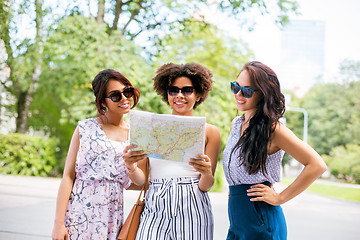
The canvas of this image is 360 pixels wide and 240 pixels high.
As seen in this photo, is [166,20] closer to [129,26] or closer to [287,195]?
[129,26]

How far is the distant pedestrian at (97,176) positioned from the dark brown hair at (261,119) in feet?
2.35

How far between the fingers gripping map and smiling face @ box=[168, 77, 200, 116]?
1.27 ft

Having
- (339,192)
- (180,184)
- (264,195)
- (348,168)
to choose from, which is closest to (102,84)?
(180,184)

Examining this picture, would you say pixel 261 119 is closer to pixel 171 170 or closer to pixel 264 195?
pixel 264 195

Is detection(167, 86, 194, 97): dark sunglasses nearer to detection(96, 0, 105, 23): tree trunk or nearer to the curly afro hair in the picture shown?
the curly afro hair

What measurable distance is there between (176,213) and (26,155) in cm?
1333

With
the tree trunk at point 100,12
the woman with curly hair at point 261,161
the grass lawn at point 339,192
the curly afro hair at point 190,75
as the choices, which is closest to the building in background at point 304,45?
the grass lawn at point 339,192

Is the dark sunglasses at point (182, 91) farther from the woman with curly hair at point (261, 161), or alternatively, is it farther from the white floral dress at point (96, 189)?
the white floral dress at point (96, 189)

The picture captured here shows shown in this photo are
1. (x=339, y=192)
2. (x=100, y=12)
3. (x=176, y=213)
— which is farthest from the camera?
(x=339, y=192)

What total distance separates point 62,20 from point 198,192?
940 centimetres

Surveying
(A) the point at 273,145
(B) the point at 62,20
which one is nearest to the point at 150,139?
(A) the point at 273,145

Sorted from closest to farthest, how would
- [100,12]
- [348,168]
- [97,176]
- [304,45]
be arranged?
[97,176] → [100,12] → [348,168] → [304,45]

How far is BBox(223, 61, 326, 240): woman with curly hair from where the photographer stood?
6.41ft

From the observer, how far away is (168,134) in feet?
6.21
